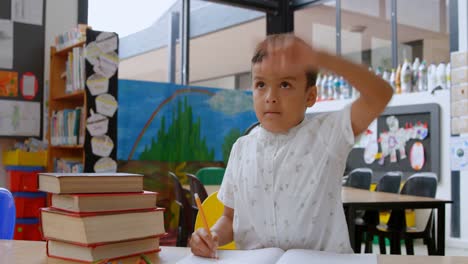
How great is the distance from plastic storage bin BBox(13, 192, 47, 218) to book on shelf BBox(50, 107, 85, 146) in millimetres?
473

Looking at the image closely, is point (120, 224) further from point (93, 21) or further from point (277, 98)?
point (93, 21)

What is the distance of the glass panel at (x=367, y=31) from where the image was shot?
6203 mm

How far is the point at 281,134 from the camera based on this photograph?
131cm

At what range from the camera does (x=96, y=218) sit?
3.29 ft

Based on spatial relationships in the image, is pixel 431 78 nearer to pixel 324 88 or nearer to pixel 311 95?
pixel 324 88

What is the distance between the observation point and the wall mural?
5754mm

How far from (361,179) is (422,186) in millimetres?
954

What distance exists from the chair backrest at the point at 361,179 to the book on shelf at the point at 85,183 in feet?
12.9

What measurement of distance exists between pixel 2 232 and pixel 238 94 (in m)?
5.13

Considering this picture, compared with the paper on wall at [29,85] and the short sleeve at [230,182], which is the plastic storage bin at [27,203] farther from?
the short sleeve at [230,182]

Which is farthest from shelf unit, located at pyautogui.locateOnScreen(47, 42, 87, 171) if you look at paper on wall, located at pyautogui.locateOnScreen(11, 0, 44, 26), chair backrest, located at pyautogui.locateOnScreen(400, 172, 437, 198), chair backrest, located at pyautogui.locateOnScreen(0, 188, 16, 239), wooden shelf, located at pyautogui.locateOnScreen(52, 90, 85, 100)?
chair backrest, located at pyautogui.locateOnScreen(0, 188, 16, 239)

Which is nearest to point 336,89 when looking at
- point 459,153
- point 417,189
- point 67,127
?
point 459,153

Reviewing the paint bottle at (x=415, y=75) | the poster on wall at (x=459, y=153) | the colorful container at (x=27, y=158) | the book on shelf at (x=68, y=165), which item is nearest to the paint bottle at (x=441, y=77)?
the paint bottle at (x=415, y=75)

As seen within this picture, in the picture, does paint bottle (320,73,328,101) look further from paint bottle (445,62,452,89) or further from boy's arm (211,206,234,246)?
boy's arm (211,206,234,246)
